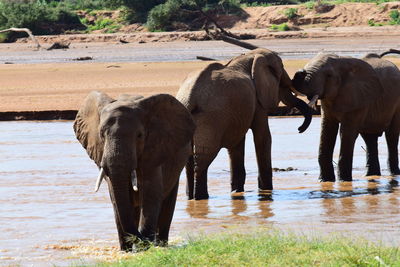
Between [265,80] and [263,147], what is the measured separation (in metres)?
0.81

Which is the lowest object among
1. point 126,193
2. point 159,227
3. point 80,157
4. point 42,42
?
point 42,42

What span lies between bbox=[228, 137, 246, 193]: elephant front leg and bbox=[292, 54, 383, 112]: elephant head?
1.21m

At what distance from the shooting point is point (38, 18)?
58.1 meters

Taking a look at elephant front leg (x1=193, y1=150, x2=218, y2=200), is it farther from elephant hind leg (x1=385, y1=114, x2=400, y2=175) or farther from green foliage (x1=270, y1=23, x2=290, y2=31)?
green foliage (x1=270, y1=23, x2=290, y2=31)

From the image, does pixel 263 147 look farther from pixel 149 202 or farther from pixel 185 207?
pixel 149 202

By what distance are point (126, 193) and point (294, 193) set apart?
4952mm

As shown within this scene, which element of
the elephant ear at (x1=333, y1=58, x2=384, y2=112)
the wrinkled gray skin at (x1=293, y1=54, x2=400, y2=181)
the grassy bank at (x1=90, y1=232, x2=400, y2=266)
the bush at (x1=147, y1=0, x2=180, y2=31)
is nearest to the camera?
the grassy bank at (x1=90, y1=232, x2=400, y2=266)

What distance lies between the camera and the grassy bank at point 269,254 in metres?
7.50

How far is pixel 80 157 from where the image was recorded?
55.2ft

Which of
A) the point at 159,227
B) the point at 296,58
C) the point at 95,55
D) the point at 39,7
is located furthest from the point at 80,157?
the point at 39,7

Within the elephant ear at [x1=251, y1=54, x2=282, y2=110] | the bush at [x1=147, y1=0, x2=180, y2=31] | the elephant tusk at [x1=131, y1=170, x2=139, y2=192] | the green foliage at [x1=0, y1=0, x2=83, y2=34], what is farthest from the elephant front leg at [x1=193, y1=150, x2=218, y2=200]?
the green foliage at [x1=0, y1=0, x2=83, y2=34]

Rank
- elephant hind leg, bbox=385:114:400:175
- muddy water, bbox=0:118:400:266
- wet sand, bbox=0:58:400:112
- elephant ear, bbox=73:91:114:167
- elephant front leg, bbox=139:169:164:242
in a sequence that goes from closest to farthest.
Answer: elephant front leg, bbox=139:169:164:242 < elephant ear, bbox=73:91:114:167 < muddy water, bbox=0:118:400:266 < elephant hind leg, bbox=385:114:400:175 < wet sand, bbox=0:58:400:112

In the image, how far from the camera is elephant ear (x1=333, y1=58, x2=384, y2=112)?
1395 cm

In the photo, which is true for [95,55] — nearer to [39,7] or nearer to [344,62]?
[39,7]
